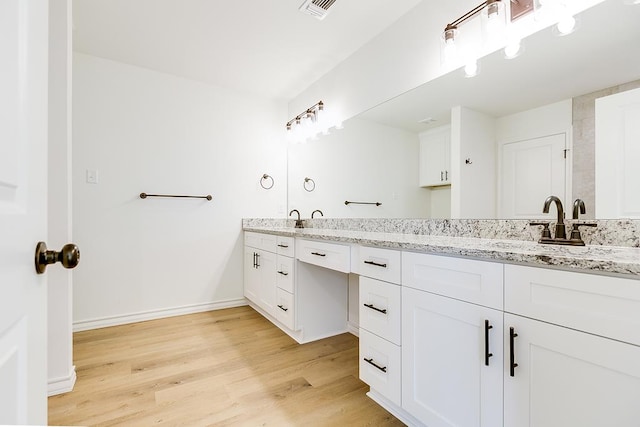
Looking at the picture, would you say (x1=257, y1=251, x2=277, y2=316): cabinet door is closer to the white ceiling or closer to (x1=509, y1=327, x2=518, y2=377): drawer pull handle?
the white ceiling

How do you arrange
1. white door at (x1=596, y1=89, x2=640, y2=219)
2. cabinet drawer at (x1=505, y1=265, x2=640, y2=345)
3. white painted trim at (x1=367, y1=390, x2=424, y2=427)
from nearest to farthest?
cabinet drawer at (x1=505, y1=265, x2=640, y2=345), white door at (x1=596, y1=89, x2=640, y2=219), white painted trim at (x1=367, y1=390, x2=424, y2=427)

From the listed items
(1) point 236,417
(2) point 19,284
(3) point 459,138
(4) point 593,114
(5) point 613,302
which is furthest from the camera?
(3) point 459,138

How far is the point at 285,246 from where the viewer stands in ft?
7.62

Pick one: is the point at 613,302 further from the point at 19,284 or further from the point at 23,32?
the point at 23,32

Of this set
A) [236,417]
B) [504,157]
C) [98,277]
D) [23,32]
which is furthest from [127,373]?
[504,157]

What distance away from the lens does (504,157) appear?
151 centimetres

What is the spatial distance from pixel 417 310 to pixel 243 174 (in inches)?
95.1

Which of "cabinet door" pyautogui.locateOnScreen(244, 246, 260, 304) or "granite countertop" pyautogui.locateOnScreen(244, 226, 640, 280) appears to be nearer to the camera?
"granite countertop" pyautogui.locateOnScreen(244, 226, 640, 280)

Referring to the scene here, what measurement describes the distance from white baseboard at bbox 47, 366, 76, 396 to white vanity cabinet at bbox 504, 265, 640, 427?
2.04 meters

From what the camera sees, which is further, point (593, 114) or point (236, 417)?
point (236, 417)

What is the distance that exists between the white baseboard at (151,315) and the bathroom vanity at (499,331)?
1.81 m

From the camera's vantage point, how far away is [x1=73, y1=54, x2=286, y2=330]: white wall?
2.52 metres

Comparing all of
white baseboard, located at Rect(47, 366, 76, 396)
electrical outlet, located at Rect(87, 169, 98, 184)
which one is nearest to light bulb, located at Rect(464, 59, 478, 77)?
white baseboard, located at Rect(47, 366, 76, 396)

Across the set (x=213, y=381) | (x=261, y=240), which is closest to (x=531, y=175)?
(x=213, y=381)
